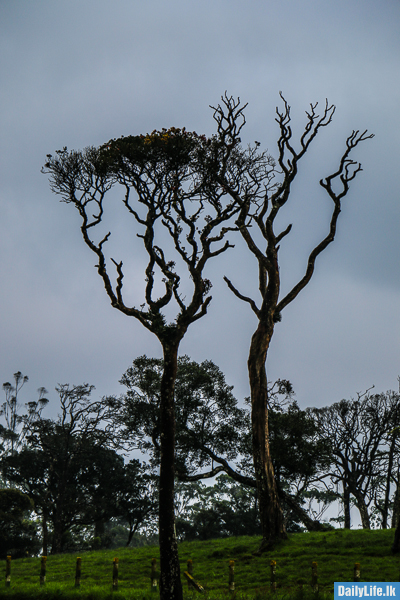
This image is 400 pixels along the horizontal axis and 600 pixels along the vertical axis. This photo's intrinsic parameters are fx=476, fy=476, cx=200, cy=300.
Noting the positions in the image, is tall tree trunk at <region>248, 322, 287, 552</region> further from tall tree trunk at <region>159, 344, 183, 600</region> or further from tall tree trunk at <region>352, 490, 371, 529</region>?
tall tree trunk at <region>352, 490, 371, 529</region>

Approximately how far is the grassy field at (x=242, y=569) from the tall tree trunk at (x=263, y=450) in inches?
34.3

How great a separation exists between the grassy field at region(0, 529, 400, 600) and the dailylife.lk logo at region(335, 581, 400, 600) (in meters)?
0.43

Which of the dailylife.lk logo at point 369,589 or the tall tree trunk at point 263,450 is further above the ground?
the tall tree trunk at point 263,450

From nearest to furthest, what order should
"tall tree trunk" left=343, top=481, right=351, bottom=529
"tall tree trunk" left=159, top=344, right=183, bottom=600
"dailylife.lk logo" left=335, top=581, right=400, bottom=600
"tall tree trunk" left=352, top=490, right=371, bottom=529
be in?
"tall tree trunk" left=159, top=344, right=183, bottom=600, "dailylife.lk logo" left=335, top=581, right=400, bottom=600, "tall tree trunk" left=352, top=490, right=371, bottom=529, "tall tree trunk" left=343, top=481, right=351, bottom=529

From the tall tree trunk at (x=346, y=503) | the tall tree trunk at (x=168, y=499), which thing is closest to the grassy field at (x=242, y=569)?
the tall tree trunk at (x=168, y=499)

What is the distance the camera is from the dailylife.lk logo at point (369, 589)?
43.5ft

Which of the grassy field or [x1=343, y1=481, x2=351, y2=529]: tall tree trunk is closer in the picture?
the grassy field

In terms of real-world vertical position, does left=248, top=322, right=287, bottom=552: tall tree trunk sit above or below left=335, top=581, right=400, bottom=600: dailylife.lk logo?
above

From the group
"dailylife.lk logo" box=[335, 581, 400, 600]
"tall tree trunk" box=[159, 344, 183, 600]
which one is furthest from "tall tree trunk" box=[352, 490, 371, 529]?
"tall tree trunk" box=[159, 344, 183, 600]

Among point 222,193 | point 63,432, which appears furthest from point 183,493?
point 222,193

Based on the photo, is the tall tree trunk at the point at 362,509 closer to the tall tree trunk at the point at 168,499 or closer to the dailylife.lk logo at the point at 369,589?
the dailylife.lk logo at the point at 369,589

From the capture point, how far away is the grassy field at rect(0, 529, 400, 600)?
14586mm

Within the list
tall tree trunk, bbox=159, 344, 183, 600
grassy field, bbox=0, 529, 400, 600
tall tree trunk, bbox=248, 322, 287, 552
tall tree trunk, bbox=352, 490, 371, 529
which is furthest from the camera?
tall tree trunk, bbox=352, 490, 371, 529

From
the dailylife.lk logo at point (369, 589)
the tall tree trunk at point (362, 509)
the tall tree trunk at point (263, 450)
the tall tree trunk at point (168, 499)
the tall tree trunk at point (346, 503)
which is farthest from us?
the tall tree trunk at point (346, 503)
